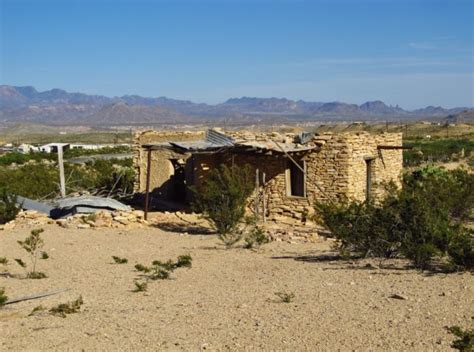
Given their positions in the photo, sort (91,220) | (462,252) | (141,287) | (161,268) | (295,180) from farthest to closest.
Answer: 1. (295,180)
2. (91,220)
3. (161,268)
4. (462,252)
5. (141,287)

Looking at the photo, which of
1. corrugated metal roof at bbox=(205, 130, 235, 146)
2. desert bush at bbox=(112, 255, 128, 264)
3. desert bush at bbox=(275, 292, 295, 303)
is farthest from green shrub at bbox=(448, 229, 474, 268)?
corrugated metal roof at bbox=(205, 130, 235, 146)

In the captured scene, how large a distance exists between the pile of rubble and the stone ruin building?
151 cm

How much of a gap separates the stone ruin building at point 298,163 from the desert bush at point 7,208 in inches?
156

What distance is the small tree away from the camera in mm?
15531

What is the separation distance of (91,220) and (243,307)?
9.93 metres

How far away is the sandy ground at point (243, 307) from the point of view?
760 centimetres

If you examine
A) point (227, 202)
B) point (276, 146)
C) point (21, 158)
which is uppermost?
point (276, 146)

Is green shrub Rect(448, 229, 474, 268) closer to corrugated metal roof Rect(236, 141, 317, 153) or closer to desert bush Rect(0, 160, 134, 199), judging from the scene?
corrugated metal roof Rect(236, 141, 317, 153)

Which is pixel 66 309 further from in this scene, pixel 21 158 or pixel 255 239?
pixel 21 158

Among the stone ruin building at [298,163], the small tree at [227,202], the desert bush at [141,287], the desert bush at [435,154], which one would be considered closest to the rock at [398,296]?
the desert bush at [141,287]

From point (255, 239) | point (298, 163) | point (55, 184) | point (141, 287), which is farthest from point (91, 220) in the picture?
point (141, 287)

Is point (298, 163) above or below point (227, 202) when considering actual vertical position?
above

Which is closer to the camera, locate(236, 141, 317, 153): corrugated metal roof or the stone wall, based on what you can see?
locate(236, 141, 317, 153): corrugated metal roof

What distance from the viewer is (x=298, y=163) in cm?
1884
